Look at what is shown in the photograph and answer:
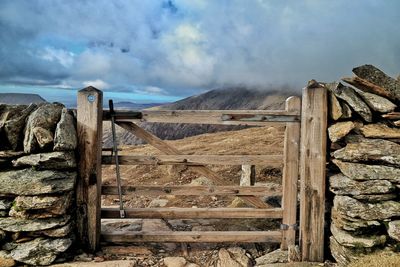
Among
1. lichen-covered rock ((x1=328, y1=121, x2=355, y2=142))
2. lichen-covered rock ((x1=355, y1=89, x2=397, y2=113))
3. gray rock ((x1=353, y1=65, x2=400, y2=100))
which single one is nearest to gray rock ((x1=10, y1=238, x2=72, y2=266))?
lichen-covered rock ((x1=328, y1=121, x2=355, y2=142))

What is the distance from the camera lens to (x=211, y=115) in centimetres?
723

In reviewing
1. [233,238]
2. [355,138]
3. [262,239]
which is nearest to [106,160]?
[233,238]

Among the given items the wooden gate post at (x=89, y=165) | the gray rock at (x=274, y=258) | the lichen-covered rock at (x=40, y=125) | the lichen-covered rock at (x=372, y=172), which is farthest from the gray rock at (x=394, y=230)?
the lichen-covered rock at (x=40, y=125)

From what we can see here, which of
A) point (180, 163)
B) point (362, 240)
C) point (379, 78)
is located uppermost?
point (379, 78)

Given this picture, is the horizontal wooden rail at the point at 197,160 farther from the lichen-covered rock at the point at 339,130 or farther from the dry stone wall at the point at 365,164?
the dry stone wall at the point at 365,164

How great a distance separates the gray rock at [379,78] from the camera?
6988 millimetres

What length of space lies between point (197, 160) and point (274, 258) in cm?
→ 242

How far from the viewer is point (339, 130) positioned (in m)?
6.91

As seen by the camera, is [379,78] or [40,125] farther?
[379,78]

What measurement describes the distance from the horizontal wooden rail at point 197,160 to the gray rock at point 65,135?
0.76 m

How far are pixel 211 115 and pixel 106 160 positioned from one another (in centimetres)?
224

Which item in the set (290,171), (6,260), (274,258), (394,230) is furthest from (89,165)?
(394,230)

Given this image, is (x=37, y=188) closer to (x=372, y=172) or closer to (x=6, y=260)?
(x=6, y=260)

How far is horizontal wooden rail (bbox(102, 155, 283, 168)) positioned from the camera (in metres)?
7.29
